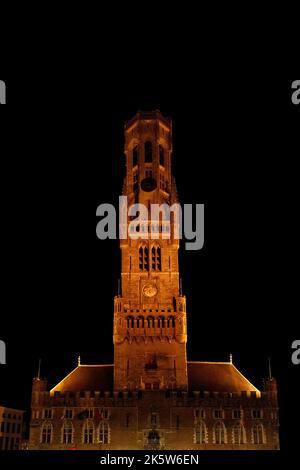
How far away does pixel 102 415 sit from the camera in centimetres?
5759

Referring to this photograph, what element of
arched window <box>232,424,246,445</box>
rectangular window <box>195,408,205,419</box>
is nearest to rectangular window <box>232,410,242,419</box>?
arched window <box>232,424,246,445</box>

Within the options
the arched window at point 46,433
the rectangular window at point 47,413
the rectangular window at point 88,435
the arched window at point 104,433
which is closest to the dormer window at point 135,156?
the rectangular window at point 47,413

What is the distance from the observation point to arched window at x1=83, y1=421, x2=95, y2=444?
57.0 meters

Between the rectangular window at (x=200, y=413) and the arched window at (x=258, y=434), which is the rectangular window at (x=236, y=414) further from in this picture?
the rectangular window at (x=200, y=413)

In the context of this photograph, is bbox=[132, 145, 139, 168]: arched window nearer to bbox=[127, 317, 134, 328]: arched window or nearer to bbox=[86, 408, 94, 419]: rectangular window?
bbox=[127, 317, 134, 328]: arched window

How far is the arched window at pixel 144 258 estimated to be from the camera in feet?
218

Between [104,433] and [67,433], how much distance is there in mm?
3688

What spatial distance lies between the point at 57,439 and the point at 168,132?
132 feet

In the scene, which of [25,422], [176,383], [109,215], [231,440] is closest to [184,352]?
[176,383]

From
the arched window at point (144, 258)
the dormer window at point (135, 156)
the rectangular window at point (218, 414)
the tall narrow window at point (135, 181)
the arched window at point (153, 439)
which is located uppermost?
the dormer window at point (135, 156)

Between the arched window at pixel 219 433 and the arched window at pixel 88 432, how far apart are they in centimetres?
1225

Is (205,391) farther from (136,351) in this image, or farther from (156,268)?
(156,268)

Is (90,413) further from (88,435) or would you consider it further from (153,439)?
(153,439)

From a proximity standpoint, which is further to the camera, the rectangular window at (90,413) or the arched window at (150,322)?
the arched window at (150,322)
